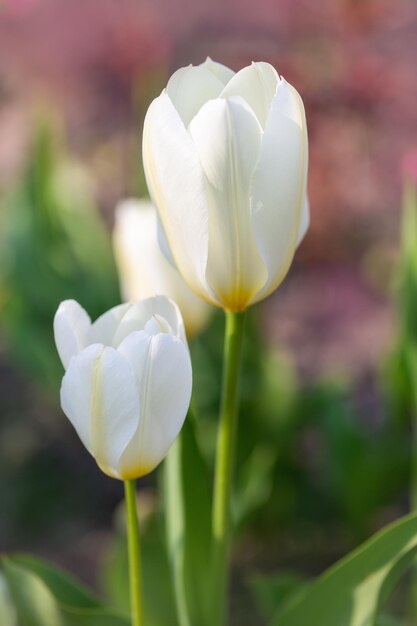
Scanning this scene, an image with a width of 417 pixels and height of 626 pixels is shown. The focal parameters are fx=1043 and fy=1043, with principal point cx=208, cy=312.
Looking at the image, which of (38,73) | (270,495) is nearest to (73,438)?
(270,495)

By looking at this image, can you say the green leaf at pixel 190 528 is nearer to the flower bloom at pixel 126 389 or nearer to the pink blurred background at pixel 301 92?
the flower bloom at pixel 126 389

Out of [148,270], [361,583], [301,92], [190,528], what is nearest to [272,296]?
[301,92]

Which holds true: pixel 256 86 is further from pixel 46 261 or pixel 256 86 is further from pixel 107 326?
pixel 46 261

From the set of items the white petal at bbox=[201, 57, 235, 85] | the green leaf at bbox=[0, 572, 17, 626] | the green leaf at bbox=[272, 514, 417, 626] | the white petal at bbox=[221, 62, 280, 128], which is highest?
the white petal at bbox=[201, 57, 235, 85]

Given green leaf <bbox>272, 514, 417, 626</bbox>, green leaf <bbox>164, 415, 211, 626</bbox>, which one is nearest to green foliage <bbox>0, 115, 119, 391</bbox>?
green leaf <bbox>164, 415, 211, 626</bbox>

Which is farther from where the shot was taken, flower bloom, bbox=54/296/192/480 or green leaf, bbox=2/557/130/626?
green leaf, bbox=2/557/130/626

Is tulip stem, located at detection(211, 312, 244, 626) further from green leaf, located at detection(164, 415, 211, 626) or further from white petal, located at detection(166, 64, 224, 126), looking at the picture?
white petal, located at detection(166, 64, 224, 126)
